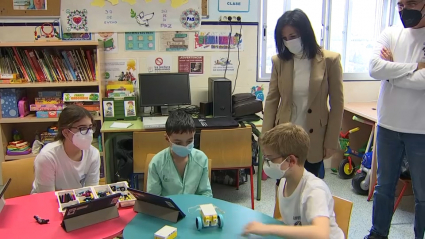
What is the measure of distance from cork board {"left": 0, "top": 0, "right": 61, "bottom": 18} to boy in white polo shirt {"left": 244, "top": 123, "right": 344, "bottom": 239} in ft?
8.54

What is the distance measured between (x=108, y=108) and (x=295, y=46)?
70.9 inches

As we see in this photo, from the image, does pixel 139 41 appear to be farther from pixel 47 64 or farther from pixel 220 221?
pixel 220 221

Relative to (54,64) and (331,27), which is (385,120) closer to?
(331,27)

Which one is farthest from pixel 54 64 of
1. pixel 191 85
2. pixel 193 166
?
pixel 193 166

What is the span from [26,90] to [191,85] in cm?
151

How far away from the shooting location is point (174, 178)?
1.95 meters

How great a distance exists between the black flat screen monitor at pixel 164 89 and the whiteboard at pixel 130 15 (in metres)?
0.46

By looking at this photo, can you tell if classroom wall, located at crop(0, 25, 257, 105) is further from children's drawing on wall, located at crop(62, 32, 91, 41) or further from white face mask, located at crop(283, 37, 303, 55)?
white face mask, located at crop(283, 37, 303, 55)

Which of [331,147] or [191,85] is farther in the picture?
[191,85]

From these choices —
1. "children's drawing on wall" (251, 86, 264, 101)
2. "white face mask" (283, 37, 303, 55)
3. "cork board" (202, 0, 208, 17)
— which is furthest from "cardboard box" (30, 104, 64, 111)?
"white face mask" (283, 37, 303, 55)

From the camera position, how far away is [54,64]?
128 inches

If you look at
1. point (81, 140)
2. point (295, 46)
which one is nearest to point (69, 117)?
point (81, 140)

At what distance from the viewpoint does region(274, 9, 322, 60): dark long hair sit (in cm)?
200

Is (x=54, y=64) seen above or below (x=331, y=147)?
above
